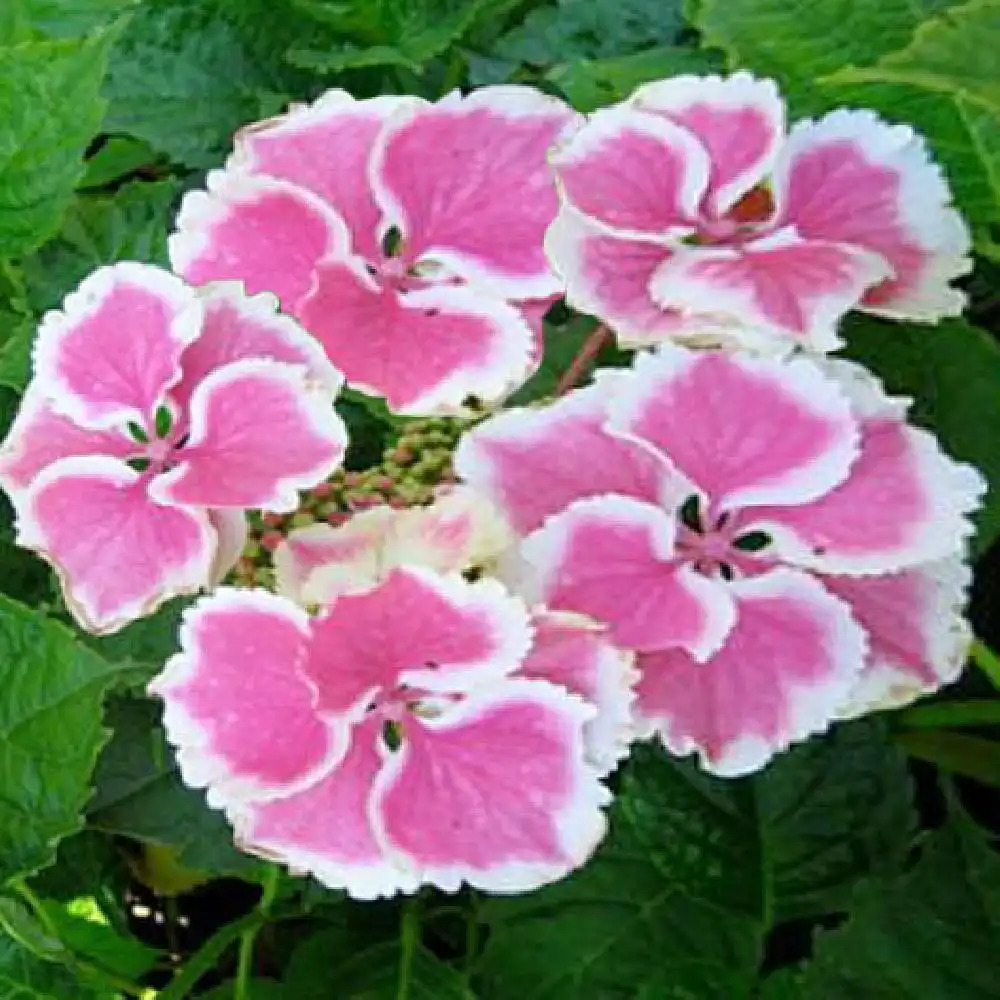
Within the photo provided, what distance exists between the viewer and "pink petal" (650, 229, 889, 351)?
566mm

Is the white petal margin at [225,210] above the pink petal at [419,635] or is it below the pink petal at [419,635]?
above

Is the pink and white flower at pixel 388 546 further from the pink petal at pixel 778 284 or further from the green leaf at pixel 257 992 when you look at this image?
the green leaf at pixel 257 992

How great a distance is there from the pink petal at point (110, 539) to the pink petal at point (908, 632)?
0.58 ft

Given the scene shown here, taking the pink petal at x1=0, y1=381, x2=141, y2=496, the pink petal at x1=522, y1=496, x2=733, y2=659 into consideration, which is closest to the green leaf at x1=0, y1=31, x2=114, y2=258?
the pink petal at x1=0, y1=381, x2=141, y2=496

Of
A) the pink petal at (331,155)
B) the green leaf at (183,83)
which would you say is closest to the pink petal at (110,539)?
the pink petal at (331,155)

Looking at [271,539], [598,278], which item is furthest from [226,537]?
[598,278]

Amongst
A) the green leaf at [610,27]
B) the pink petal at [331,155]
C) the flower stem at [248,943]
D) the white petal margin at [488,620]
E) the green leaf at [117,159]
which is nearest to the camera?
the white petal margin at [488,620]

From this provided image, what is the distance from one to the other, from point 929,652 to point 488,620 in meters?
0.13

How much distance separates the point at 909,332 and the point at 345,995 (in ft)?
1.09

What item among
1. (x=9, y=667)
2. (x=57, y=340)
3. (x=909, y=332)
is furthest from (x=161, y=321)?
(x=909, y=332)

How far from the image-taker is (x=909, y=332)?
0.72 meters

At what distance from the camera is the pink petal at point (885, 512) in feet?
1.80

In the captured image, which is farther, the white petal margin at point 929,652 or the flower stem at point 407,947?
the flower stem at point 407,947

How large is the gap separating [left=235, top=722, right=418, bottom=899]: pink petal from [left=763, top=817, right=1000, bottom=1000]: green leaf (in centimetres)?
24
